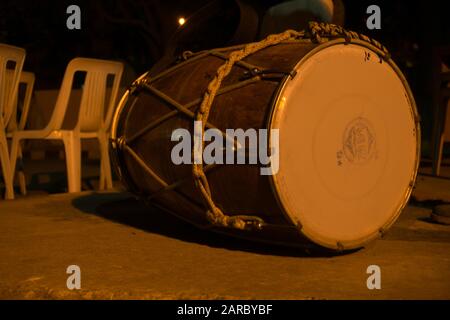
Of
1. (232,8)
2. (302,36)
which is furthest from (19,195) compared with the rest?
(302,36)

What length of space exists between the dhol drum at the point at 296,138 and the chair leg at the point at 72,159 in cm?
187

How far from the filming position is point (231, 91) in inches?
104

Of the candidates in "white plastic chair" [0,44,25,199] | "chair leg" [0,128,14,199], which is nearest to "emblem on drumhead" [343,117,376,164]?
"white plastic chair" [0,44,25,199]

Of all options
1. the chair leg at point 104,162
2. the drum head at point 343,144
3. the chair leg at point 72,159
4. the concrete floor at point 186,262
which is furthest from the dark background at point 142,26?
the drum head at point 343,144

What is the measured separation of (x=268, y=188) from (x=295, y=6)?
3.06ft

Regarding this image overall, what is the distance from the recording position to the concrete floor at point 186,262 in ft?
7.04

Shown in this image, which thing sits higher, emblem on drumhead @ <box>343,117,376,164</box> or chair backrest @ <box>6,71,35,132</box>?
chair backrest @ <box>6,71,35,132</box>

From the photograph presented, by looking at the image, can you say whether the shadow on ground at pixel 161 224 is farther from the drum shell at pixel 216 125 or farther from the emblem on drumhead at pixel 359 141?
the emblem on drumhead at pixel 359 141

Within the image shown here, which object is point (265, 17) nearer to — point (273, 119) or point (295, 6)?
point (295, 6)

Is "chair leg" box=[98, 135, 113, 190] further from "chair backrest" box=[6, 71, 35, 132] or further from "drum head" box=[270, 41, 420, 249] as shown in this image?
"drum head" box=[270, 41, 420, 249]

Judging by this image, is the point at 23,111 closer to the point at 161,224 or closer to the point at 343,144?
the point at 161,224

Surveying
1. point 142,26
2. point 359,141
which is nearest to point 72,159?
point 359,141

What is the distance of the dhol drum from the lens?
2.48 meters

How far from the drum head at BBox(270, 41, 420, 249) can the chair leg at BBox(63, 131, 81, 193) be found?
250 centimetres
